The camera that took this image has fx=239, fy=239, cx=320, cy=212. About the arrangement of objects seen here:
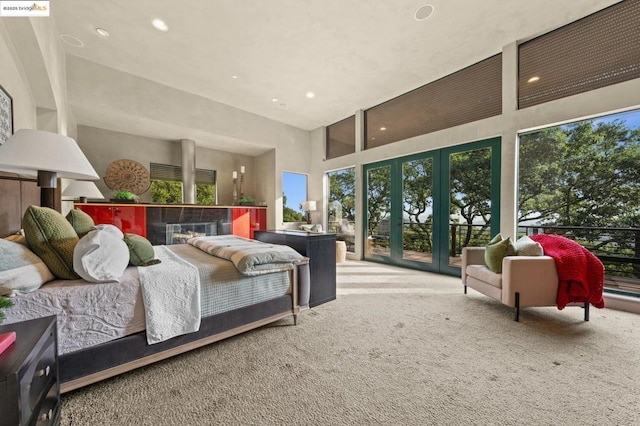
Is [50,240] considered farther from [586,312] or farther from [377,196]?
[377,196]

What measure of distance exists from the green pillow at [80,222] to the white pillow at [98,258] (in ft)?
0.99

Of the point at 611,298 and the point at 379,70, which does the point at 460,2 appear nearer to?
the point at 379,70

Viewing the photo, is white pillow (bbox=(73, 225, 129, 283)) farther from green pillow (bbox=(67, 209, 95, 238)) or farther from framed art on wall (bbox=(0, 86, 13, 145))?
framed art on wall (bbox=(0, 86, 13, 145))

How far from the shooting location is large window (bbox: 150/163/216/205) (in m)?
5.07

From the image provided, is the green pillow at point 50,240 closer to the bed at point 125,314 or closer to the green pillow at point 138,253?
the bed at point 125,314

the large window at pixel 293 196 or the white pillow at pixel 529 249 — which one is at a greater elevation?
the large window at pixel 293 196

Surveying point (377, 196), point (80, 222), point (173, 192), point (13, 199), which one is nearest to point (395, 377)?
point (80, 222)

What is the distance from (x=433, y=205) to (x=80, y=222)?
4.36 metres

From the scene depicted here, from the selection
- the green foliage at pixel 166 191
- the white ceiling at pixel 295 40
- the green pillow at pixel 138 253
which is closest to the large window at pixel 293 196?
the white ceiling at pixel 295 40

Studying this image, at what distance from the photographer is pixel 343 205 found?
573cm

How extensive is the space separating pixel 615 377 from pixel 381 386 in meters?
1.48

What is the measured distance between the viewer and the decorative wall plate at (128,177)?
4520 mm

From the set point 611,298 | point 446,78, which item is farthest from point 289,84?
point 611,298

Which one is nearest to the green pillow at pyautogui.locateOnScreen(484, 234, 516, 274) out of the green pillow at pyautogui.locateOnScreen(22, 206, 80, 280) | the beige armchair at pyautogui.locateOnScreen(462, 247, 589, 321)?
the beige armchair at pyautogui.locateOnScreen(462, 247, 589, 321)
